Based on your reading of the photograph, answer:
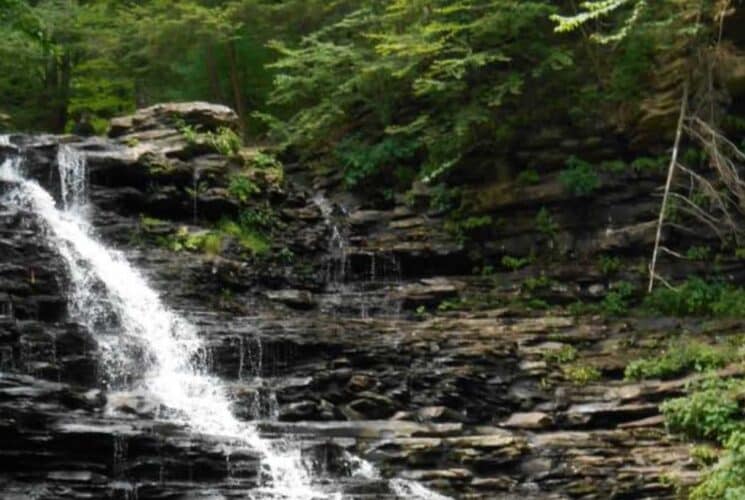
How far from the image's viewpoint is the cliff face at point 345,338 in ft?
33.0

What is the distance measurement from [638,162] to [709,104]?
2.22m

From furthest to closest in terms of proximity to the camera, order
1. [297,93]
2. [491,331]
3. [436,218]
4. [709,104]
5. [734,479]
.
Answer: [297,93], [436,218], [709,104], [491,331], [734,479]

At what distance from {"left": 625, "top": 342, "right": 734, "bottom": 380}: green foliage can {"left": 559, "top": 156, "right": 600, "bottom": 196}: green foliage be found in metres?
4.74

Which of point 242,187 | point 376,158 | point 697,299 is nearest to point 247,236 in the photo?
point 242,187

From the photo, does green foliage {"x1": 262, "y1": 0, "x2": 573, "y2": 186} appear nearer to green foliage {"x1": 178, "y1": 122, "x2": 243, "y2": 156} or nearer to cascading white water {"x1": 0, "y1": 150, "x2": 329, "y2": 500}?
green foliage {"x1": 178, "y1": 122, "x2": 243, "y2": 156}

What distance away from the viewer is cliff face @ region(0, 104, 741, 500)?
10.1m

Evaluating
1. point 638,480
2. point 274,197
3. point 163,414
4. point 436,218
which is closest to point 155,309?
point 163,414

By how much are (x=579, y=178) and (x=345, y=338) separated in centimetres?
629

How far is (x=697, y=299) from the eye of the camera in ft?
50.3

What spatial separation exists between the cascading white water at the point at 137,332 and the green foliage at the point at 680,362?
17.7ft

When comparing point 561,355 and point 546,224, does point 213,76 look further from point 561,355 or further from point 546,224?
point 561,355

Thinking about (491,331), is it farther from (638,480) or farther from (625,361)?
(638,480)

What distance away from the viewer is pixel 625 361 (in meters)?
13.6

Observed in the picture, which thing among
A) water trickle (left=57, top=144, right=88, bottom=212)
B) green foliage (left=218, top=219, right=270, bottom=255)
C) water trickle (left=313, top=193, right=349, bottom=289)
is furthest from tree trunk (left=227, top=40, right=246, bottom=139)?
water trickle (left=57, top=144, right=88, bottom=212)
